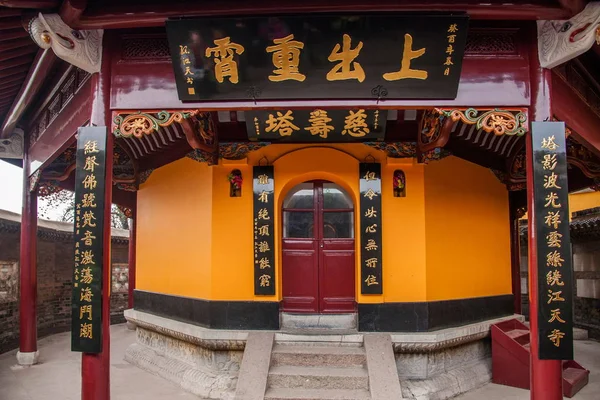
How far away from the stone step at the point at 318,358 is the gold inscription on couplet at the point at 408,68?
3497 millimetres

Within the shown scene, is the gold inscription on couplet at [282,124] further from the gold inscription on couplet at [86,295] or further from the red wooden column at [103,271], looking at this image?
the gold inscription on couplet at [86,295]

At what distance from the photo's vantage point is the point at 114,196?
34.0 feet

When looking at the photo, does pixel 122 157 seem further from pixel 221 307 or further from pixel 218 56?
pixel 218 56

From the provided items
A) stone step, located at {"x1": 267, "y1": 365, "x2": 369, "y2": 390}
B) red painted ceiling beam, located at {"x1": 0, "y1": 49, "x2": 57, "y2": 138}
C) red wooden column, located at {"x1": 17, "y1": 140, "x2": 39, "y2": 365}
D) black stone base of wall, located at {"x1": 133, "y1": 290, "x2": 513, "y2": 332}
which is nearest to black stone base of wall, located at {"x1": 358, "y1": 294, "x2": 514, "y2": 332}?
black stone base of wall, located at {"x1": 133, "y1": 290, "x2": 513, "y2": 332}

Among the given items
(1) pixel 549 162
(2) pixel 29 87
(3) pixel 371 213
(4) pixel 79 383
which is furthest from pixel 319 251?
(2) pixel 29 87

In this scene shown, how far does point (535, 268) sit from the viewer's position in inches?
177

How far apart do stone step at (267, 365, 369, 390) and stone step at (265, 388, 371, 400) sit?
0.07 meters

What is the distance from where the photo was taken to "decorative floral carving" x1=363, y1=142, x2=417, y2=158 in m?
6.98

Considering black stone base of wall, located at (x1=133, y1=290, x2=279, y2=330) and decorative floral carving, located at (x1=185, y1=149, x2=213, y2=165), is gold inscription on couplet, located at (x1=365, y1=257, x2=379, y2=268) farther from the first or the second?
decorative floral carving, located at (x1=185, y1=149, x2=213, y2=165)

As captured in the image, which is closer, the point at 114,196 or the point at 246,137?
the point at 246,137

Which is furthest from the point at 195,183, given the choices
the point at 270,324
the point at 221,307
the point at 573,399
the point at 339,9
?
the point at 573,399

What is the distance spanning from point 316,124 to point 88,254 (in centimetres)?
300

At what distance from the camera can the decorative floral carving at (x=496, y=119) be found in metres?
4.69

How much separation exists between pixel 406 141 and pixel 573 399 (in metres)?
4.05
